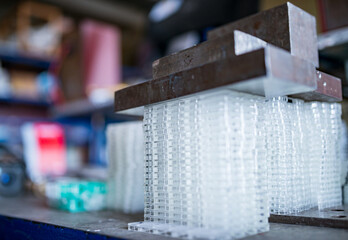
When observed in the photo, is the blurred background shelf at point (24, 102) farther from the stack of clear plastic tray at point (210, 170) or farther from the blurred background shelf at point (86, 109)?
the stack of clear plastic tray at point (210, 170)

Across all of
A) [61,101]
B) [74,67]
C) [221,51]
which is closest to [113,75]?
[74,67]

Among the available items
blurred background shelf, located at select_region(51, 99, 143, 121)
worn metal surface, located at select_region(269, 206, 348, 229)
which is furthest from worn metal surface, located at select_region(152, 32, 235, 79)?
blurred background shelf, located at select_region(51, 99, 143, 121)

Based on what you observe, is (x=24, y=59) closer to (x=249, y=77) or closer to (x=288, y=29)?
(x=288, y=29)

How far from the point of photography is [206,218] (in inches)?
26.1

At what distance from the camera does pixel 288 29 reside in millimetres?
809

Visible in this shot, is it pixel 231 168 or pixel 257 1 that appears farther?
pixel 257 1

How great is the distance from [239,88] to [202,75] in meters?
0.08

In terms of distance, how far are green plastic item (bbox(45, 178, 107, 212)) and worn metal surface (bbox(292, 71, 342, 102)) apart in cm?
72

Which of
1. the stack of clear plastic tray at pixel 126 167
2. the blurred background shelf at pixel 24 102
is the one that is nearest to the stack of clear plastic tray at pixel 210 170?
the stack of clear plastic tray at pixel 126 167

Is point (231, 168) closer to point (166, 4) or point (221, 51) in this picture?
point (221, 51)

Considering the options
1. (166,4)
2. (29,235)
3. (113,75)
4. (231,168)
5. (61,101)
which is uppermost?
(166,4)

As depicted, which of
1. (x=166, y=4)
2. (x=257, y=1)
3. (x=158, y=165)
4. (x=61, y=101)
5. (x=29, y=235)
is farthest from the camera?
(x=61, y=101)

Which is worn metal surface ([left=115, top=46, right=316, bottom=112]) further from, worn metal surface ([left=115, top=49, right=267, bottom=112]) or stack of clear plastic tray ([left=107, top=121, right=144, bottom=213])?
stack of clear plastic tray ([left=107, top=121, right=144, bottom=213])

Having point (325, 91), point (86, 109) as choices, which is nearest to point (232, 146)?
point (325, 91)
